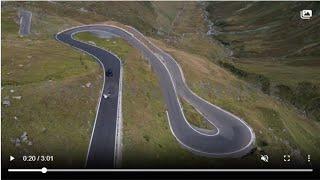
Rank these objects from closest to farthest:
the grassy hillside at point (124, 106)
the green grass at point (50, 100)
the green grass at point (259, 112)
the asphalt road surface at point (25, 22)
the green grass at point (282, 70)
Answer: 1. the green grass at point (50, 100)
2. the grassy hillside at point (124, 106)
3. the green grass at point (259, 112)
4. the asphalt road surface at point (25, 22)
5. the green grass at point (282, 70)

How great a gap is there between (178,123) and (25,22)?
247ft

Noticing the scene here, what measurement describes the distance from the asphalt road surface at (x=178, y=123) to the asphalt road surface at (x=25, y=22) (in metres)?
20.3

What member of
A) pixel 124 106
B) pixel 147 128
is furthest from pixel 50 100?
pixel 147 128

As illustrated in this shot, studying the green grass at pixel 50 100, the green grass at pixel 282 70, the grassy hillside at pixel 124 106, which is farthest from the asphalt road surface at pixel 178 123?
the green grass at pixel 282 70

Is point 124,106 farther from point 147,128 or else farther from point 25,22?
point 25,22

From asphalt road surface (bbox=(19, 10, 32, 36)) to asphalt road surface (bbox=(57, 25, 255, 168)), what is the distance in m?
20.3

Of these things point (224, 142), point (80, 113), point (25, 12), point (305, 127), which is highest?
point (25, 12)

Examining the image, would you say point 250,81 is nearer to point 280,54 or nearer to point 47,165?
point 280,54

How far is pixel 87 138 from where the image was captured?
64062 mm

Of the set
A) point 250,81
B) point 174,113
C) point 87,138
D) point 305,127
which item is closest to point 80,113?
point 87,138

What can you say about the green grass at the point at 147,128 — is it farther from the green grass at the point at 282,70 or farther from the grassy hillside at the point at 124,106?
the green grass at the point at 282,70

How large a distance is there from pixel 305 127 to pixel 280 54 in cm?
9676

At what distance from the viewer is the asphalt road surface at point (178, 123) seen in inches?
2570

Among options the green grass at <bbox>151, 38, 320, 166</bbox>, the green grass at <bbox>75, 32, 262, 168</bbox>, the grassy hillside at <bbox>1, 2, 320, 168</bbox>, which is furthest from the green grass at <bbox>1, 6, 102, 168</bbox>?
the green grass at <bbox>151, 38, 320, 166</bbox>
